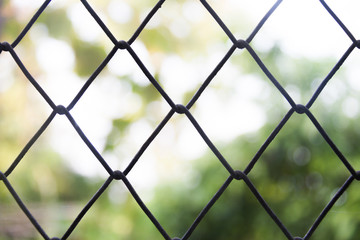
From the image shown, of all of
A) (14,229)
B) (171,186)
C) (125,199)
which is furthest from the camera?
(14,229)

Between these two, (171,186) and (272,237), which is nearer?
(272,237)

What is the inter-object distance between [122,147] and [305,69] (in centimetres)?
115

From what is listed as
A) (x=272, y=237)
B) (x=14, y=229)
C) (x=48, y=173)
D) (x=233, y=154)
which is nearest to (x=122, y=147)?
(x=48, y=173)

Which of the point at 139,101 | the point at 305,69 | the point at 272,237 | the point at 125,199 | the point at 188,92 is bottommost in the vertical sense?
the point at 272,237

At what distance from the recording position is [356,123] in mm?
938

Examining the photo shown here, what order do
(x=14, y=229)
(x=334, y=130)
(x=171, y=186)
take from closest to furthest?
(x=334, y=130) < (x=171, y=186) < (x=14, y=229)

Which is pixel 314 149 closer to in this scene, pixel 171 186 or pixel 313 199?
pixel 313 199

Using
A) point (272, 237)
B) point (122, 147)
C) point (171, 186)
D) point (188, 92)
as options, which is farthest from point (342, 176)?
point (122, 147)

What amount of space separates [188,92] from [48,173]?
30.9 inches

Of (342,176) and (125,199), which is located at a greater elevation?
(125,199)

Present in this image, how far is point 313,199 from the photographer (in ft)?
3.23

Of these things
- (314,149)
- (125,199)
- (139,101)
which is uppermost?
(139,101)

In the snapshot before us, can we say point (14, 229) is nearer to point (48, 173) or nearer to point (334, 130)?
point (48, 173)

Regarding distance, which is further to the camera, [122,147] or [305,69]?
[122,147]
